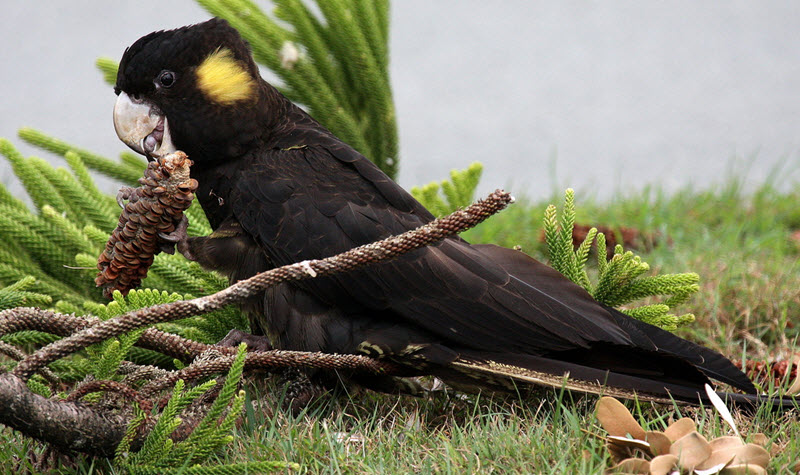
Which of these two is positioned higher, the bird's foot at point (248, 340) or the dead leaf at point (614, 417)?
the dead leaf at point (614, 417)

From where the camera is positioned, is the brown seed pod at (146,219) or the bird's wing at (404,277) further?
the bird's wing at (404,277)

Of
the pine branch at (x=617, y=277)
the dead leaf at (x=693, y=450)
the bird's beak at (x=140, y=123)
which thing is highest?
the bird's beak at (x=140, y=123)

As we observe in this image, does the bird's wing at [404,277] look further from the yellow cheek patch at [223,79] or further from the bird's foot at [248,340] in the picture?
the bird's foot at [248,340]

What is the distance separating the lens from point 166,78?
7.53 feet

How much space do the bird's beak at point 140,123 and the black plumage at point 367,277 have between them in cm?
3

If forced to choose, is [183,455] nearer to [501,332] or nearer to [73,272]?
[501,332]

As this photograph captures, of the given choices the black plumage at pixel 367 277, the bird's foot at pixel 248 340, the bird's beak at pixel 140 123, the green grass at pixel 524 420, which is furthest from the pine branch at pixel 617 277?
the bird's beak at pixel 140 123

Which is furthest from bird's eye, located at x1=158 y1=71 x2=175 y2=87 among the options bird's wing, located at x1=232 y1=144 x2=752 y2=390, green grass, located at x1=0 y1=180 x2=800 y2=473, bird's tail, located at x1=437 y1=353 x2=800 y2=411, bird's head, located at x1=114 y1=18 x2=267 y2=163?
bird's tail, located at x1=437 y1=353 x2=800 y2=411

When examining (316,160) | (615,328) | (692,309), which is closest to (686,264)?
(692,309)

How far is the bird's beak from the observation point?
232 cm

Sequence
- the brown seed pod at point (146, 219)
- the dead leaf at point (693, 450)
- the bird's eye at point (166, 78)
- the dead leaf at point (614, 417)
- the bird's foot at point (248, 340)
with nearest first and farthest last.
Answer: the dead leaf at point (693, 450) → the dead leaf at point (614, 417) → the brown seed pod at point (146, 219) → the bird's eye at point (166, 78) → the bird's foot at point (248, 340)

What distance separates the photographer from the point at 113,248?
2.11m

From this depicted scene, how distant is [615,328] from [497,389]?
36cm

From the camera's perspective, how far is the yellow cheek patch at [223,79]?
91.7 inches
